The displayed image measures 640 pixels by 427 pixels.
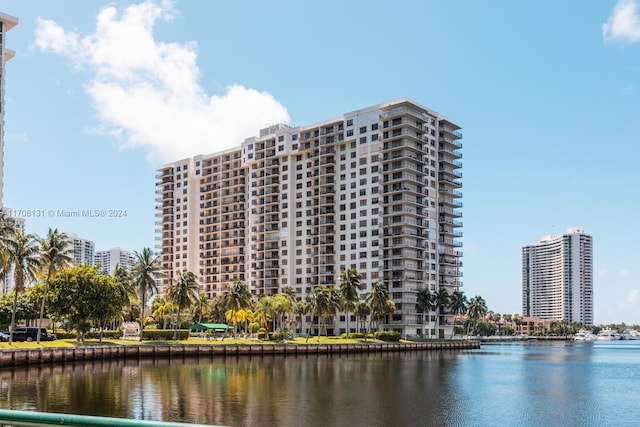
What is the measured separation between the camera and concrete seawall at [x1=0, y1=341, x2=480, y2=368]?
299 feet

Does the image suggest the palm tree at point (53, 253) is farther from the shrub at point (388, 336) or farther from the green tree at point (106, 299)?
the shrub at point (388, 336)

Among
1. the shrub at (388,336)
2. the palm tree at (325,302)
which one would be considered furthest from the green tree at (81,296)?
the shrub at (388,336)

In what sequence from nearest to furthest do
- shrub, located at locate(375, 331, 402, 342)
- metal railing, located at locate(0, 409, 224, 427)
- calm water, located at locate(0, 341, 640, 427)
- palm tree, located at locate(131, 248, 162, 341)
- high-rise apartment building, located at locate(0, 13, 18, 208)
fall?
metal railing, located at locate(0, 409, 224, 427) < calm water, located at locate(0, 341, 640, 427) < palm tree, located at locate(131, 248, 162, 341) < high-rise apartment building, located at locate(0, 13, 18, 208) < shrub, located at locate(375, 331, 402, 342)

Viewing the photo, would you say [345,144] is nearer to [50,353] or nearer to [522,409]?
[50,353]

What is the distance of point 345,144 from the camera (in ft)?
656

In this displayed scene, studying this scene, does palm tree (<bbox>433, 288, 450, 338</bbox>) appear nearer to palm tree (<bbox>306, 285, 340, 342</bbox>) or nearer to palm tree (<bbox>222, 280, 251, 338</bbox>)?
palm tree (<bbox>306, 285, 340, 342</bbox>)

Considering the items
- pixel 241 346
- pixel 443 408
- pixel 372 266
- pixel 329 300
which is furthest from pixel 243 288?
pixel 443 408

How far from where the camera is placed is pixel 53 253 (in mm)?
107375

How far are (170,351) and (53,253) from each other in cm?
2701

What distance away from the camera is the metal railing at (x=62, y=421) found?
7.23m

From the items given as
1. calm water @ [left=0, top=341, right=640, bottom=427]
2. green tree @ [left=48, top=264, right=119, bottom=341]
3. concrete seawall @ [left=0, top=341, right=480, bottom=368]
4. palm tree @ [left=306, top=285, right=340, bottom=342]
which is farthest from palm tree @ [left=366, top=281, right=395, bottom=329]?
green tree @ [left=48, top=264, right=119, bottom=341]

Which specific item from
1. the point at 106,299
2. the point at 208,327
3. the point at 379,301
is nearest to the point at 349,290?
the point at 379,301

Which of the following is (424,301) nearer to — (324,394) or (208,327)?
(208,327)

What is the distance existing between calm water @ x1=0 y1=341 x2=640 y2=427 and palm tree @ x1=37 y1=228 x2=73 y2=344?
70.4 feet
